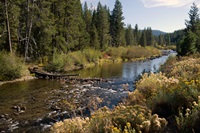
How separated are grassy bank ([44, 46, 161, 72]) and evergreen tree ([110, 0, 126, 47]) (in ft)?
28.3

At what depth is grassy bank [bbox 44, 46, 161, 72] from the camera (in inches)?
1035

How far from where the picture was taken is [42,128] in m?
8.34

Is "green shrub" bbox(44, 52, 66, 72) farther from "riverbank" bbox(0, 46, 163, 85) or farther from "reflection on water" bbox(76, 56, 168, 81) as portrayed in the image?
"reflection on water" bbox(76, 56, 168, 81)

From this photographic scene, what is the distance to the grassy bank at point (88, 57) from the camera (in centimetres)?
2630

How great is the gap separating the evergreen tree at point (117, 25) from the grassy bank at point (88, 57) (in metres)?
8.63

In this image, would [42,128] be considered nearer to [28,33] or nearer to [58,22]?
[28,33]

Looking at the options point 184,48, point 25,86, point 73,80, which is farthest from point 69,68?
point 184,48

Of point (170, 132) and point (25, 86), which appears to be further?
point (25, 86)

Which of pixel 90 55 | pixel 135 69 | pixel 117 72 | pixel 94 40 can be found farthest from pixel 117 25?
pixel 117 72

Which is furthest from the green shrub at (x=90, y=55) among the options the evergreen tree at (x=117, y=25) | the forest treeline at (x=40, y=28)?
the evergreen tree at (x=117, y=25)

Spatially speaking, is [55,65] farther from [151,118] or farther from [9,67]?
[151,118]

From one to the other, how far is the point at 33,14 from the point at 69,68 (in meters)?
8.39

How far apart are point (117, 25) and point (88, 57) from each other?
90.8ft

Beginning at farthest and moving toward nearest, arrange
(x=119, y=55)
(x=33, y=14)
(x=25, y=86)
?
(x=119, y=55), (x=33, y=14), (x=25, y=86)
